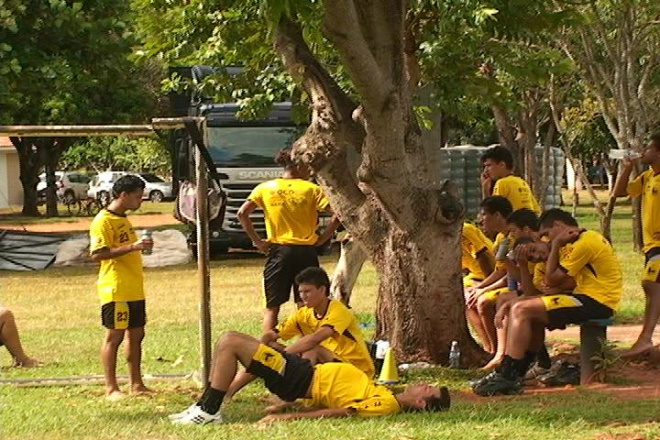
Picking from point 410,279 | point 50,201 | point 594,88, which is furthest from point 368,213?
point 50,201

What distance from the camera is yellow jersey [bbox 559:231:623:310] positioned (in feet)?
31.5

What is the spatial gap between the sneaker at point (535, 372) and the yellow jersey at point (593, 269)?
2.73ft

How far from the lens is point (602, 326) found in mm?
9781

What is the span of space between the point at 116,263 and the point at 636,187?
15.1 feet

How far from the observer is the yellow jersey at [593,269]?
9.61 meters

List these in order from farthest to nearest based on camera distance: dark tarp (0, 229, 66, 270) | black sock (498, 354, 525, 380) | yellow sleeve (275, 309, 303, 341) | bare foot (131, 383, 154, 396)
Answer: dark tarp (0, 229, 66, 270), bare foot (131, 383, 154, 396), black sock (498, 354, 525, 380), yellow sleeve (275, 309, 303, 341)

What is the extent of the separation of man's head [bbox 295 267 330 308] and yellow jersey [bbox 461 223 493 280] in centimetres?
240

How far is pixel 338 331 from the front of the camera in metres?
9.12

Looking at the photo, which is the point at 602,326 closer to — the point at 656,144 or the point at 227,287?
the point at 656,144

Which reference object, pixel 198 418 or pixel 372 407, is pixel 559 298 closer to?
pixel 372 407

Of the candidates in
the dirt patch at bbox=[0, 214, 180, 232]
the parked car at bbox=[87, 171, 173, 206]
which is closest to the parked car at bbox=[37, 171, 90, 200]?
the parked car at bbox=[87, 171, 173, 206]

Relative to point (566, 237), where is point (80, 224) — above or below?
below

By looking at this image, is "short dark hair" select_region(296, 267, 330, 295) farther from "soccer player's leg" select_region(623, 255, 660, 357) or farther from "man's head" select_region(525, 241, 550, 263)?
"soccer player's leg" select_region(623, 255, 660, 357)

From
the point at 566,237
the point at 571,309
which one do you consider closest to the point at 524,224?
the point at 566,237
